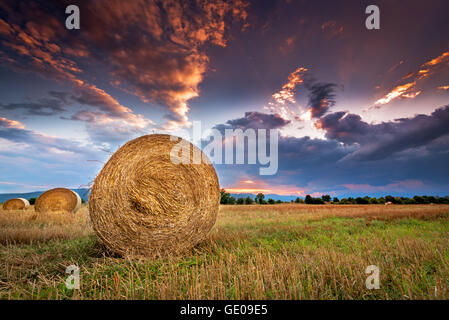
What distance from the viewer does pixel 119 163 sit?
202 inches

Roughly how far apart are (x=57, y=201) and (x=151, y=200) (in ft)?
42.0

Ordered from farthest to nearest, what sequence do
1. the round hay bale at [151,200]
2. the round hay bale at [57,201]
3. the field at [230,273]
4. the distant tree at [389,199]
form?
the distant tree at [389,199]
the round hay bale at [57,201]
the round hay bale at [151,200]
the field at [230,273]

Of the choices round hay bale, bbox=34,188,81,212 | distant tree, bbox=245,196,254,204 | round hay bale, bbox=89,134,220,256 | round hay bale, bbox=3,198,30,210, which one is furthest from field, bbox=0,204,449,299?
distant tree, bbox=245,196,254,204

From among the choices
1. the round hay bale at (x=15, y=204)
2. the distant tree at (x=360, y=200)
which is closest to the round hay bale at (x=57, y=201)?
the round hay bale at (x=15, y=204)

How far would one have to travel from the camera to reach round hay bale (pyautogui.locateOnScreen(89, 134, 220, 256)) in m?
4.90

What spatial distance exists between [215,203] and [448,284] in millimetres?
4212

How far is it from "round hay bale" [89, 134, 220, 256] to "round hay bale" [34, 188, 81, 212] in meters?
11.8

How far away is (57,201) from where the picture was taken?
14.1 meters

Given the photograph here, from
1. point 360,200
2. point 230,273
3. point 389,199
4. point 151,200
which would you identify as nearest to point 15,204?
point 151,200

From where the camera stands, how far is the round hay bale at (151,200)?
4.90 m

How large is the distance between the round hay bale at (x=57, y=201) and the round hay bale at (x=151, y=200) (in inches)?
463

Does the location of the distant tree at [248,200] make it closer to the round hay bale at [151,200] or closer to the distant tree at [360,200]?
the distant tree at [360,200]

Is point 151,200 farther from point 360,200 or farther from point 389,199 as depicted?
point 389,199
